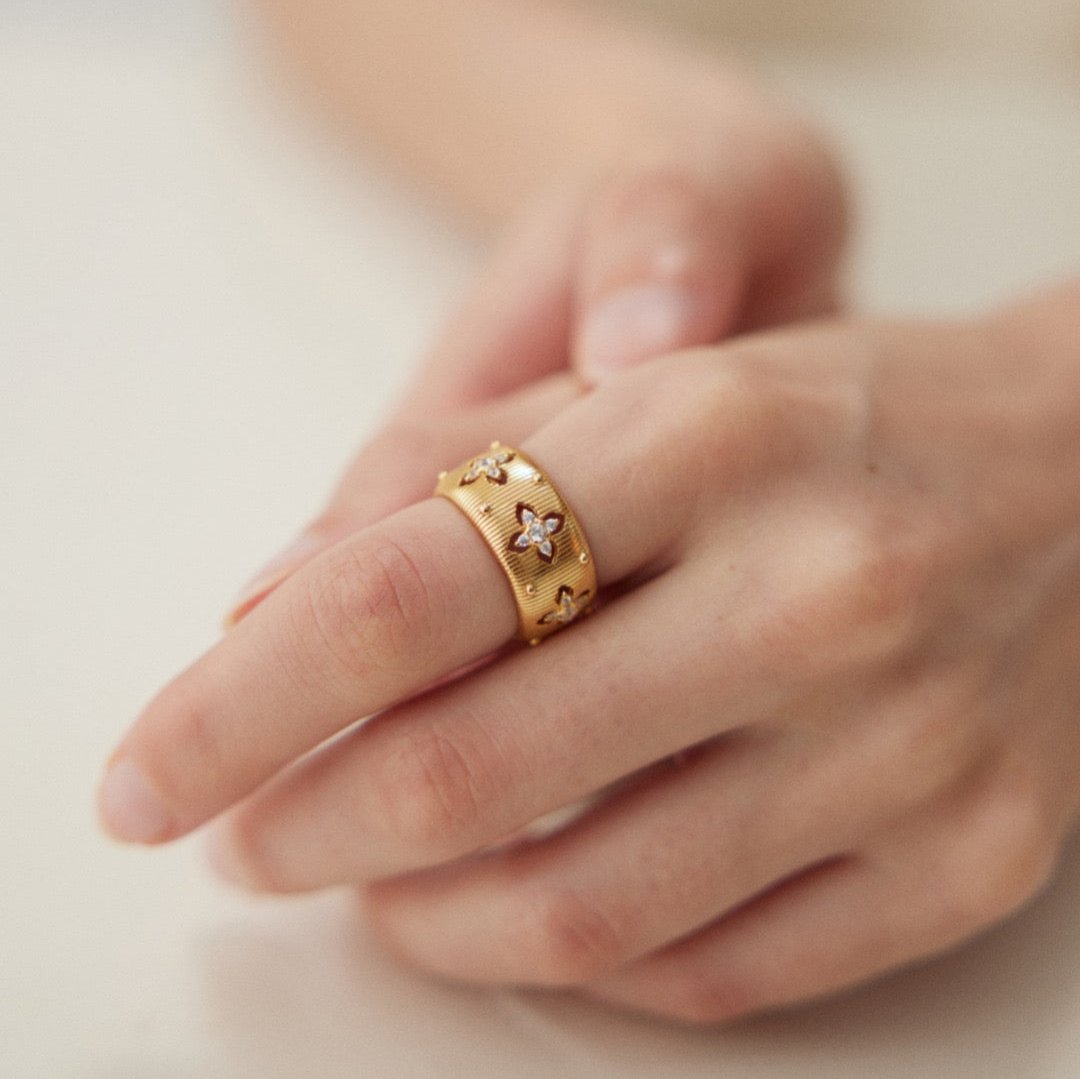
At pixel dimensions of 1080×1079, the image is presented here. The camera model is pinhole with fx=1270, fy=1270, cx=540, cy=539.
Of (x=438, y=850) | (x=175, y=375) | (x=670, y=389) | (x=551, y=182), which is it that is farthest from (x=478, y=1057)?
(x=551, y=182)

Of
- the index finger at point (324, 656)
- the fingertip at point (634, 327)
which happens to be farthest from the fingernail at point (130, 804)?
the fingertip at point (634, 327)

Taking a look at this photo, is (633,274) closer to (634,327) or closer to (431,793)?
(634,327)

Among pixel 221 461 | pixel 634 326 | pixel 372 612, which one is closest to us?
pixel 372 612

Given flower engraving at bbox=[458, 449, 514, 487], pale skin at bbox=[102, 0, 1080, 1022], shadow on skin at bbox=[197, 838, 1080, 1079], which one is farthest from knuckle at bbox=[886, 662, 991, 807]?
flower engraving at bbox=[458, 449, 514, 487]

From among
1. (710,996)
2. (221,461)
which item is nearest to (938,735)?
(710,996)

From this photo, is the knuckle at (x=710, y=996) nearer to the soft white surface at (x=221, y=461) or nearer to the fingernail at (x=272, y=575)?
the soft white surface at (x=221, y=461)

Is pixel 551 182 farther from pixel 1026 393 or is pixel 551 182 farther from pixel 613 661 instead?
pixel 613 661
